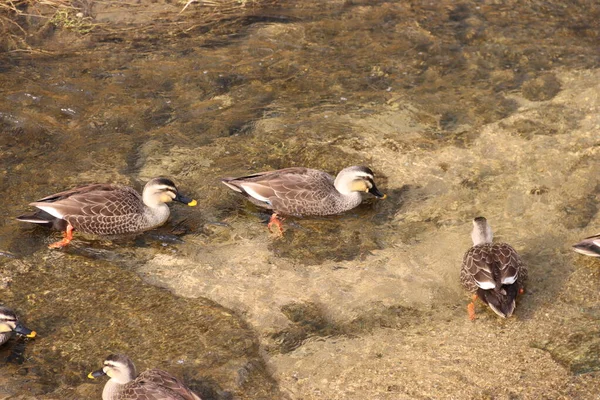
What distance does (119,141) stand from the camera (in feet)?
30.6

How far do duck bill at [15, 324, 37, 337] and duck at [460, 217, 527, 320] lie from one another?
3.67 metres

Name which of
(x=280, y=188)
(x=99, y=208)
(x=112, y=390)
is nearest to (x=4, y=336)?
(x=112, y=390)

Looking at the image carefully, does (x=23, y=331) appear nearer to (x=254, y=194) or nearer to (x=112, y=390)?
(x=112, y=390)

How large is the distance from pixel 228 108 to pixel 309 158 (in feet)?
4.46

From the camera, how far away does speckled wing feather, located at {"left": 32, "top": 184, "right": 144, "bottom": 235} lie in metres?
7.96

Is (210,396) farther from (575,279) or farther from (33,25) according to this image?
(33,25)

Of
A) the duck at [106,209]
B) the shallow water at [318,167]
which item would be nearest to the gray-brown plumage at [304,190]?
the shallow water at [318,167]

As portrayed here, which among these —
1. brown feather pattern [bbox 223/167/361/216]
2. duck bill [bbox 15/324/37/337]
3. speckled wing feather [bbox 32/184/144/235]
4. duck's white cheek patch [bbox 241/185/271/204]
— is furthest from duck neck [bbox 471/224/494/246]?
duck bill [bbox 15/324/37/337]

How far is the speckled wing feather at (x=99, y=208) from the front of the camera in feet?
26.1

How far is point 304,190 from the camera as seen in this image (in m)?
8.46

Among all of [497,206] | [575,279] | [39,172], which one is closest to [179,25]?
[39,172]

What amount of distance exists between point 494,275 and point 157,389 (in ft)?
9.91

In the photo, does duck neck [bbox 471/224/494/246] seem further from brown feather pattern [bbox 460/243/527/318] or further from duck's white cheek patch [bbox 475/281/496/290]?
duck's white cheek patch [bbox 475/281/496/290]

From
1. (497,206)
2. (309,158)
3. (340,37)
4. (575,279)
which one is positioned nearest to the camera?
(575,279)
